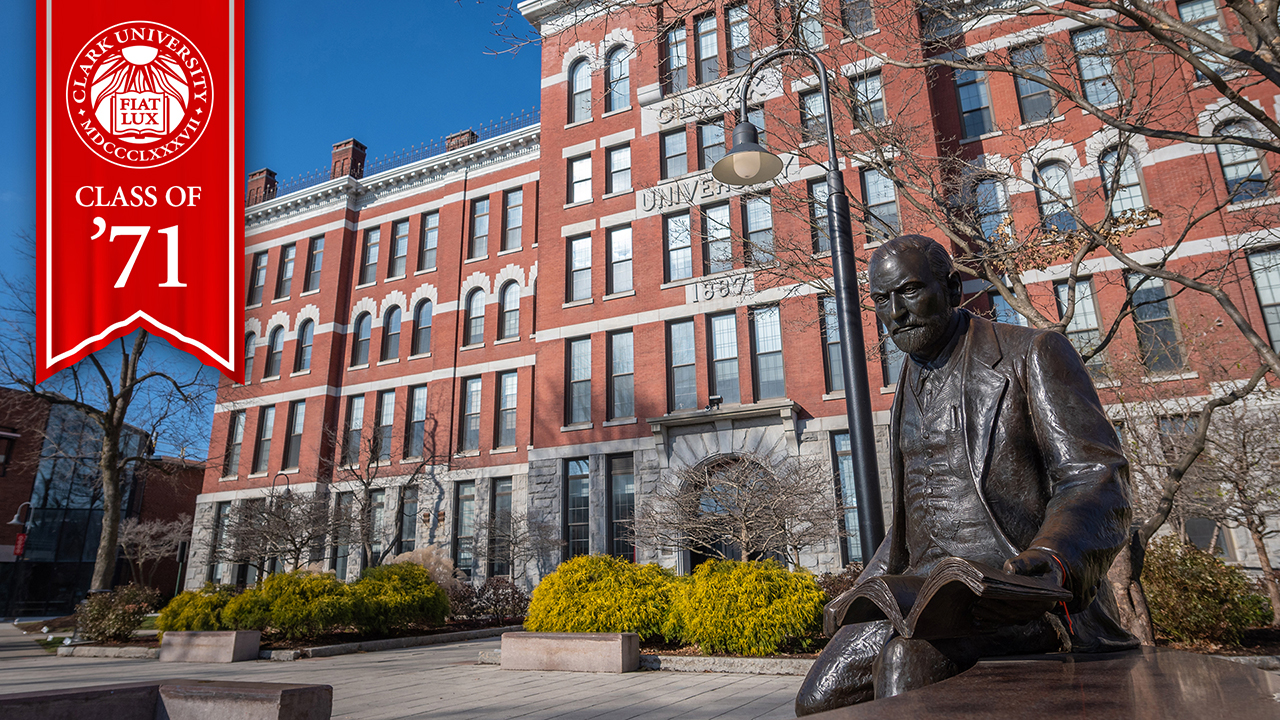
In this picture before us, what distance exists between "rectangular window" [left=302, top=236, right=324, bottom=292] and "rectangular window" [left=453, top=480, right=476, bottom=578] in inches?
519

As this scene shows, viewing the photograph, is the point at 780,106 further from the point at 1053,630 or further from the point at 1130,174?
the point at 1053,630

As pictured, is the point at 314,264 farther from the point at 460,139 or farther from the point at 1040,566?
the point at 1040,566

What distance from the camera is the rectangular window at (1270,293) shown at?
17359mm

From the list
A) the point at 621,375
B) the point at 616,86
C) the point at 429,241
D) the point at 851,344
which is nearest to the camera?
the point at 851,344

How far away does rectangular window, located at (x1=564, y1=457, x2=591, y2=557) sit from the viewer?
22141 millimetres

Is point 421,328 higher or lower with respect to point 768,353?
higher

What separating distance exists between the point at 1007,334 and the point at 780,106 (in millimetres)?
20590

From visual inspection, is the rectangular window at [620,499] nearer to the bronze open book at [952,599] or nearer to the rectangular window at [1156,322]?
the rectangular window at [1156,322]

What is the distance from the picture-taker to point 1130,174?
19.4 meters

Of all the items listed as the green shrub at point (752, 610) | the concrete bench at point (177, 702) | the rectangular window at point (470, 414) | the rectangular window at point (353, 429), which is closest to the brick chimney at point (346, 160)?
the rectangular window at point (353, 429)

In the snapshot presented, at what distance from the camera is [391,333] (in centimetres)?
3055

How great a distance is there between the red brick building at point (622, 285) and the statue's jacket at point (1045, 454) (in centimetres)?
822

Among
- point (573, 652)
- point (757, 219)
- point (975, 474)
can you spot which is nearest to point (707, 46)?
point (757, 219)

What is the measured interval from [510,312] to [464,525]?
27.6 ft
